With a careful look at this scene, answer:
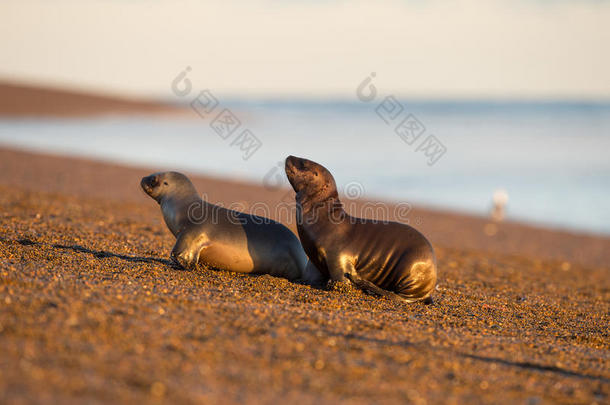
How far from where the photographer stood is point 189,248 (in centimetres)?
750

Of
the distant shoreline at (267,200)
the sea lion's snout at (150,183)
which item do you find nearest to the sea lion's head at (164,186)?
the sea lion's snout at (150,183)

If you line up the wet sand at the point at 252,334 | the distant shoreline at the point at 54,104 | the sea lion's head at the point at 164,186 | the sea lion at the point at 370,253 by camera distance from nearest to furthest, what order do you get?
1. the wet sand at the point at 252,334
2. the sea lion at the point at 370,253
3. the sea lion's head at the point at 164,186
4. the distant shoreline at the point at 54,104

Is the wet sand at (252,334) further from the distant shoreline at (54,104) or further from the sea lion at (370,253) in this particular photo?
the distant shoreline at (54,104)

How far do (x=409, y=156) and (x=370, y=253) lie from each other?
21.7 metres

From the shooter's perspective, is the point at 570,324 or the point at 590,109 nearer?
the point at 570,324

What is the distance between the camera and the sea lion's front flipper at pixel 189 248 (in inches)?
295

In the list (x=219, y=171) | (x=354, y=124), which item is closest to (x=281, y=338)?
(x=219, y=171)

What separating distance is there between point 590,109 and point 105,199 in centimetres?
5334

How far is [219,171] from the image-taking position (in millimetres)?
21406

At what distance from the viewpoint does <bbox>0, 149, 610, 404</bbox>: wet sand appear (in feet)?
13.6

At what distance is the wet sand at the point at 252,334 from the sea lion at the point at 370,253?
0.25m

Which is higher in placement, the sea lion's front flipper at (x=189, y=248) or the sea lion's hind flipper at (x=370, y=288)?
the sea lion's front flipper at (x=189, y=248)

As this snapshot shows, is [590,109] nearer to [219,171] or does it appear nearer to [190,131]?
[190,131]

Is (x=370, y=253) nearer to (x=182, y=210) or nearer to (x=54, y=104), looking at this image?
(x=182, y=210)
